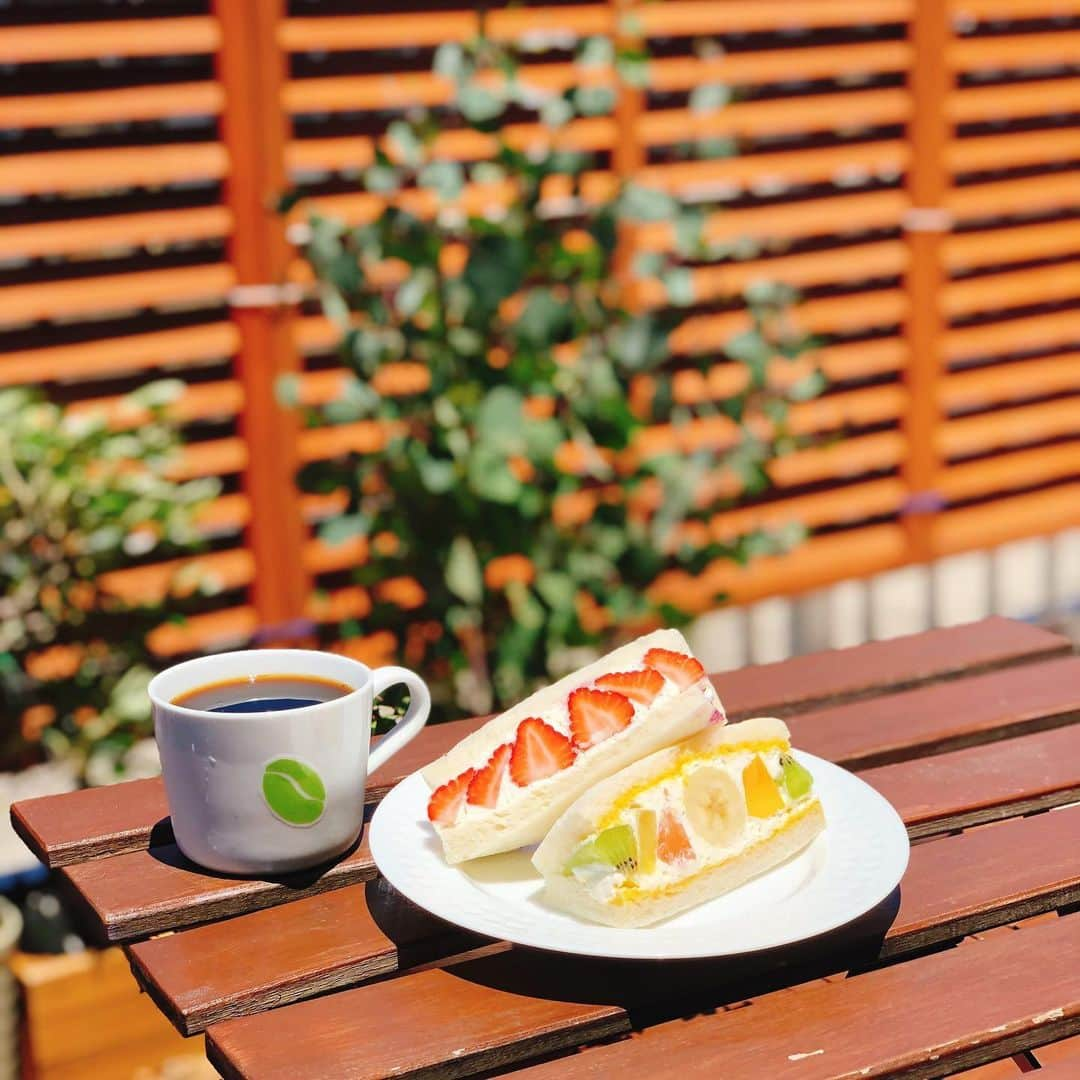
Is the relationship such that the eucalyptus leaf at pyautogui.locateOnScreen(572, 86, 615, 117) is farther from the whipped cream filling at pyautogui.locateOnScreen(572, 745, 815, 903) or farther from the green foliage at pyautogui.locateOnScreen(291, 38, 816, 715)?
the whipped cream filling at pyautogui.locateOnScreen(572, 745, 815, 903)

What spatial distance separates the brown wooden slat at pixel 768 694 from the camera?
4.09 feet

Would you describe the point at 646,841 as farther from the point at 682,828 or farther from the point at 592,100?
the point at 592,100

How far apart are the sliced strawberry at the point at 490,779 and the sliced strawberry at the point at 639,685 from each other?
0.29ft

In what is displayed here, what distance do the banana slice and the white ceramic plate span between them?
38mm

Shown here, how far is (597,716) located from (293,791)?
21cm

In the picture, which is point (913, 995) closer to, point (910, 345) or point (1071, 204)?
point (910, 345)

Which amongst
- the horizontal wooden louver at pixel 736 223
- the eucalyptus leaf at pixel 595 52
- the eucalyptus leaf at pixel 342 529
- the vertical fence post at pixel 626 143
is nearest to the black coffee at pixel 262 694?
the eucalyptus leaf at pixel 342 529

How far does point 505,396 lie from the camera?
7.52 ft

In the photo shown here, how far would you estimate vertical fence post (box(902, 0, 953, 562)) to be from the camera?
395 cm

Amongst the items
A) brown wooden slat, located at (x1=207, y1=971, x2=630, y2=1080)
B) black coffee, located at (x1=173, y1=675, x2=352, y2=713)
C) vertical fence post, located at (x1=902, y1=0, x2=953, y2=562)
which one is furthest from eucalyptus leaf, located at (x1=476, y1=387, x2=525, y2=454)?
vertical fence post, located at (x1=902, y1=0, x2=953, y2=562)

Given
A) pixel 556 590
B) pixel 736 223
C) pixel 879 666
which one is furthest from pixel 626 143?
pixel 879 666

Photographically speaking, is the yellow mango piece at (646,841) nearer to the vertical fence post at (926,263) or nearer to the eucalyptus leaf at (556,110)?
the eucalyptus leaf at (556,110)

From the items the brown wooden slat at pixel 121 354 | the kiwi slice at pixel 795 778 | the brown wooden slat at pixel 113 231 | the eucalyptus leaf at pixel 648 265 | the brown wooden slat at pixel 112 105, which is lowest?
the kiwi slice at pixel 795 778

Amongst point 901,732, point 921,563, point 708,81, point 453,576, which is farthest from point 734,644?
point 901,732
